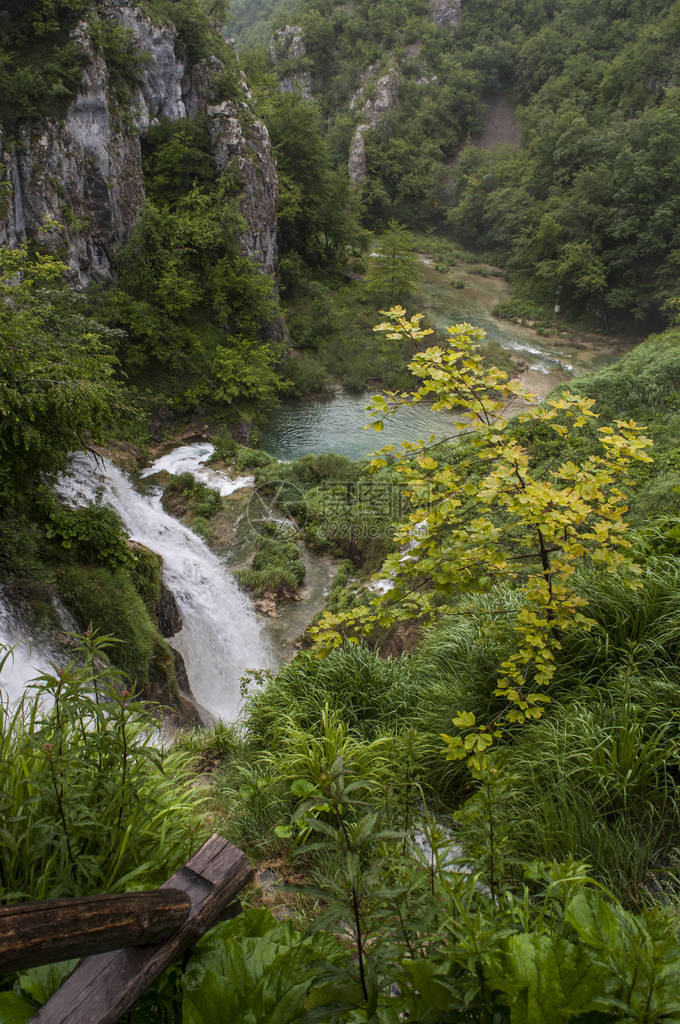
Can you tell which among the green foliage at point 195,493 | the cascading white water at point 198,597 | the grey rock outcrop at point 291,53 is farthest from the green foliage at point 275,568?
the grey rock outcrop at point 291,53

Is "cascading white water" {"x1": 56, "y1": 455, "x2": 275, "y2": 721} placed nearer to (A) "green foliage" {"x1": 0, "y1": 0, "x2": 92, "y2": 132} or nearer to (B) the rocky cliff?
(B) the rocky cliff

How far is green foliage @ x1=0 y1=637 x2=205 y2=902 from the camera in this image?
1693 millimetres

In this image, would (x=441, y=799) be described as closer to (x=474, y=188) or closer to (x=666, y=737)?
(x=666, y=737)

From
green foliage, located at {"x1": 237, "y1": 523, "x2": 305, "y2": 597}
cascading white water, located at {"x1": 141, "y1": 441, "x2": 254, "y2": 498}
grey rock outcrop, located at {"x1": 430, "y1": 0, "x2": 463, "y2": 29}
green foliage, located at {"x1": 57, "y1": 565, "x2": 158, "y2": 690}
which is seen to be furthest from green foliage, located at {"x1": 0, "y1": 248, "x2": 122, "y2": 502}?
grey rock outcrop, located at {"x1": 430, "y1": 0, "x2": 463, "y2": 29}

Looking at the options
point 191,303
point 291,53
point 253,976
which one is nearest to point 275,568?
point 253,976

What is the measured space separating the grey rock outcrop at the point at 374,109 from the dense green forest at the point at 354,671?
24.9 m

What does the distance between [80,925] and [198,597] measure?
876 centimetres

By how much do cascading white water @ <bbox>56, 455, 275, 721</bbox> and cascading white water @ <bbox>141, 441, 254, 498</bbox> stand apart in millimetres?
2333

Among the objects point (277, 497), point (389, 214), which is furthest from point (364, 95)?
point (277, 497)

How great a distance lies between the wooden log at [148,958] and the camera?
1207 mm

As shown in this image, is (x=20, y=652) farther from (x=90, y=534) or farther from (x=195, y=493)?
(x=195, y=493)

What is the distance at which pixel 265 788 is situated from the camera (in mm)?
3268

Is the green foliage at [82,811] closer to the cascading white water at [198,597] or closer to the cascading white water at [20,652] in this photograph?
the cascading white water at [20,652]

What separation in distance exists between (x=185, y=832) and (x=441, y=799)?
5.75 ft
